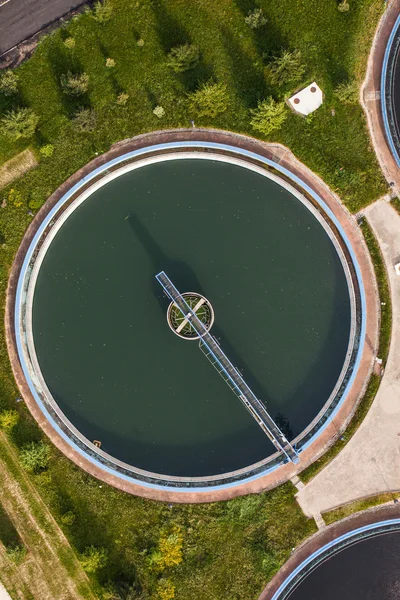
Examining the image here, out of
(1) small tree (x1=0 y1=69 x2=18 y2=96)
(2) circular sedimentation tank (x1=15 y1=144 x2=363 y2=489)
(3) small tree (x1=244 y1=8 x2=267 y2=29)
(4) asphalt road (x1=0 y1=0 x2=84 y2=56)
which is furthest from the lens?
(4) asphalt road (x1=0 y1=0 x2=84 y2=56)

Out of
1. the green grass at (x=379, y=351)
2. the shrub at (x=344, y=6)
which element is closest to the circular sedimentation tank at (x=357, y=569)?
the green grass at (x=379, y=351)

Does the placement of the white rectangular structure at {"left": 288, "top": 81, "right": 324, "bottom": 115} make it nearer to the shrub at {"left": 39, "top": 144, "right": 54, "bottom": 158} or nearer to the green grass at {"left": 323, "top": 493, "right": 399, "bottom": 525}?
the shrub at {"left": 39, "top": 144, "right": 54, "bottom": 158}

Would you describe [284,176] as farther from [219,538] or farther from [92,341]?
[219,538]

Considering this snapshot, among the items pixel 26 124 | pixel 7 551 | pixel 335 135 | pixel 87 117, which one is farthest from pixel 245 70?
pixel 7 551

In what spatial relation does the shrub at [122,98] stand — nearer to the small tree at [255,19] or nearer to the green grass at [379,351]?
the small tree at [255,19]

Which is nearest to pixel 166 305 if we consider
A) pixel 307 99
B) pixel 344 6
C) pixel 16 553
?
pixel 307 99

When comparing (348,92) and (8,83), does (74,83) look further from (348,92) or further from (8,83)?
(348,92)

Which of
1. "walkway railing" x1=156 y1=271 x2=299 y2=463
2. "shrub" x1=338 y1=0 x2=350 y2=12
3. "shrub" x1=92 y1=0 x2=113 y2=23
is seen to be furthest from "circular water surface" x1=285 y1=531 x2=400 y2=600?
"shrub" x1=92 y1=0 x2=113 y2=23
